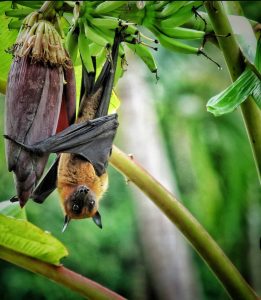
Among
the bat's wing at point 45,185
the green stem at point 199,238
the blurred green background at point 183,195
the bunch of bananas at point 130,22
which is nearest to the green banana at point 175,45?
the bunch of bananas at point 130,22

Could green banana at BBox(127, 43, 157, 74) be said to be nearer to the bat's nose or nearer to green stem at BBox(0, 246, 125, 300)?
the bat's nose

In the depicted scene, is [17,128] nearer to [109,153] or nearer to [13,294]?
[109,153]

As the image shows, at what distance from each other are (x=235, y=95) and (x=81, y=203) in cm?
35

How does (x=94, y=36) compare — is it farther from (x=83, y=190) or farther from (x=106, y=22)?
(x=83, y=190)

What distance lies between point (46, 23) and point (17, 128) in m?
0.16

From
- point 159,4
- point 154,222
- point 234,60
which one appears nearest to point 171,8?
point 159,4

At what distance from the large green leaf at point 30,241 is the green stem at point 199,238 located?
171 millimetres

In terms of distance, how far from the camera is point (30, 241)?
104 cm

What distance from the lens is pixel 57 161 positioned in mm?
1126

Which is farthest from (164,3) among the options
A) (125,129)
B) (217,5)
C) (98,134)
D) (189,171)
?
(189,171)

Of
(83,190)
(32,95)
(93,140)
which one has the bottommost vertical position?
(83,190)

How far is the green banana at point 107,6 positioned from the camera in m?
0.85

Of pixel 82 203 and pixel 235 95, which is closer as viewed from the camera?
pixel 235 95

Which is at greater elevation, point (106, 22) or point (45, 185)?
point (106, 22)
